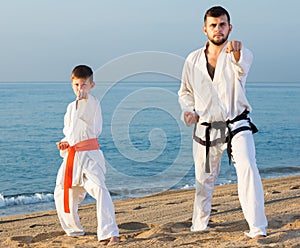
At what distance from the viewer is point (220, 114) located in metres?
5.72

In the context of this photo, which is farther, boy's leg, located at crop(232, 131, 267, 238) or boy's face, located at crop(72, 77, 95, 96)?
boy's face, located at crop(72, 77, 95, 96)

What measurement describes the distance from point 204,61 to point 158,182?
7.72 meters

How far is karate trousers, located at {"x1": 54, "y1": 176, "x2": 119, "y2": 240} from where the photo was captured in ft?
19.2

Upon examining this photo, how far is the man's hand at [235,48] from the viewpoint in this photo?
17.6 feet

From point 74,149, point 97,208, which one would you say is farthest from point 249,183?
point 74,149

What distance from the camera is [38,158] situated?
67.6 ft

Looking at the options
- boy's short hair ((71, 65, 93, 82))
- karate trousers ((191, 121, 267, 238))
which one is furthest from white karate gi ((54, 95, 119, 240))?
karate trousers ((191, 121, 267, 238))

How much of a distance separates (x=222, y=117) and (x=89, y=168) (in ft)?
4.72

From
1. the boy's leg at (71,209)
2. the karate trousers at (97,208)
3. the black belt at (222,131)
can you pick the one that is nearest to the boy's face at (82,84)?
the karate trousers at (97,208)

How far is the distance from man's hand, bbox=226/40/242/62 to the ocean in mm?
1146

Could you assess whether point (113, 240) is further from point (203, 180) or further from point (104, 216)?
point (203, 180)

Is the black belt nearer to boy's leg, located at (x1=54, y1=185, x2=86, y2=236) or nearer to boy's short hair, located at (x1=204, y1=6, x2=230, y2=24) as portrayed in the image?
boy's short hair, located at (x1=204, y1=6, x2=230, y2=24)

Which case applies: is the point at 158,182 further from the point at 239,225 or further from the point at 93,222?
the point at 239,225

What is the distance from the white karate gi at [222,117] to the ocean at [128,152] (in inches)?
23.1
